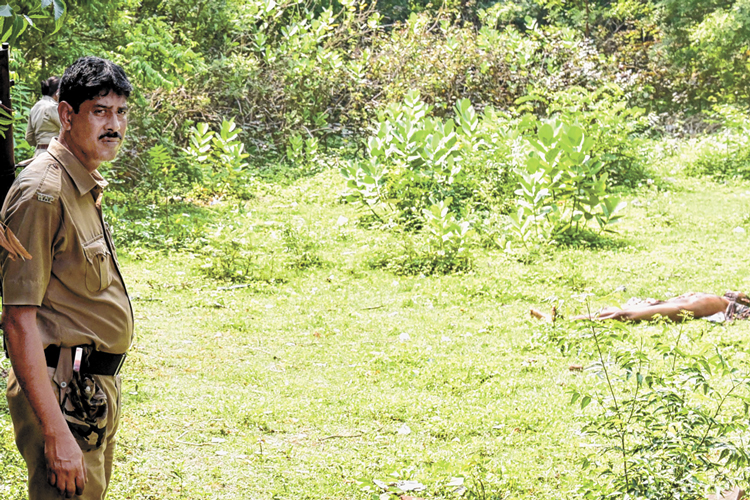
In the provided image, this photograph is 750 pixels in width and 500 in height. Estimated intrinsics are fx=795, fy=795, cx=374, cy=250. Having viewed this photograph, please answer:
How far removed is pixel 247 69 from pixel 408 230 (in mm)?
6432

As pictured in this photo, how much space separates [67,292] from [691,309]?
5511 mm

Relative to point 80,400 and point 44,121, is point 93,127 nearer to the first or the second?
point 80,400

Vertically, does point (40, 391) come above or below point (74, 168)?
below

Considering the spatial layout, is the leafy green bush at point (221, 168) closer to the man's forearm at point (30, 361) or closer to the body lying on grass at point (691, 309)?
the body lying on grass at point (691, 309)

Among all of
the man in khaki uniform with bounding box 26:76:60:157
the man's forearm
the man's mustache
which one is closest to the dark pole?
the man's mustache

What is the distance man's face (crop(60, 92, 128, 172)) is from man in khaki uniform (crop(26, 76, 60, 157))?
17.2ft

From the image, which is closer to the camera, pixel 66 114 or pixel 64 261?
pixel 64 261

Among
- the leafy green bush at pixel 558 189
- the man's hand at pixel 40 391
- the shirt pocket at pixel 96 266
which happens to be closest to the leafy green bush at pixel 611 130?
the leafy green bush at pixel 558 189

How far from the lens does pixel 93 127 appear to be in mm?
2168

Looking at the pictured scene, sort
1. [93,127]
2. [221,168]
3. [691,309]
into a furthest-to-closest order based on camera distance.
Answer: [221,168], [691,309], [93,127]

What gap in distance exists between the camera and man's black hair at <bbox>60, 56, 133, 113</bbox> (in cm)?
213

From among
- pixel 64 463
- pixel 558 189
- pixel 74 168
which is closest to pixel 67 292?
pixel 74 168

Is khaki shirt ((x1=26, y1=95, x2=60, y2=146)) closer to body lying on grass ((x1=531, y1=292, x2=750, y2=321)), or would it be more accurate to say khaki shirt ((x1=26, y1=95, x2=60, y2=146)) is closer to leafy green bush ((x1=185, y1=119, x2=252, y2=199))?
leafy green bush ((x1=185, y1=119, x2=252, y2=199))

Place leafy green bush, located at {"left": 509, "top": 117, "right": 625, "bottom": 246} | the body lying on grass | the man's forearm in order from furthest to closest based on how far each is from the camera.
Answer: leafy green bush, located at {"left": 509, "top": 117, "right": 625, "bottom": 246}, the body lying on grass, the man's forearm
